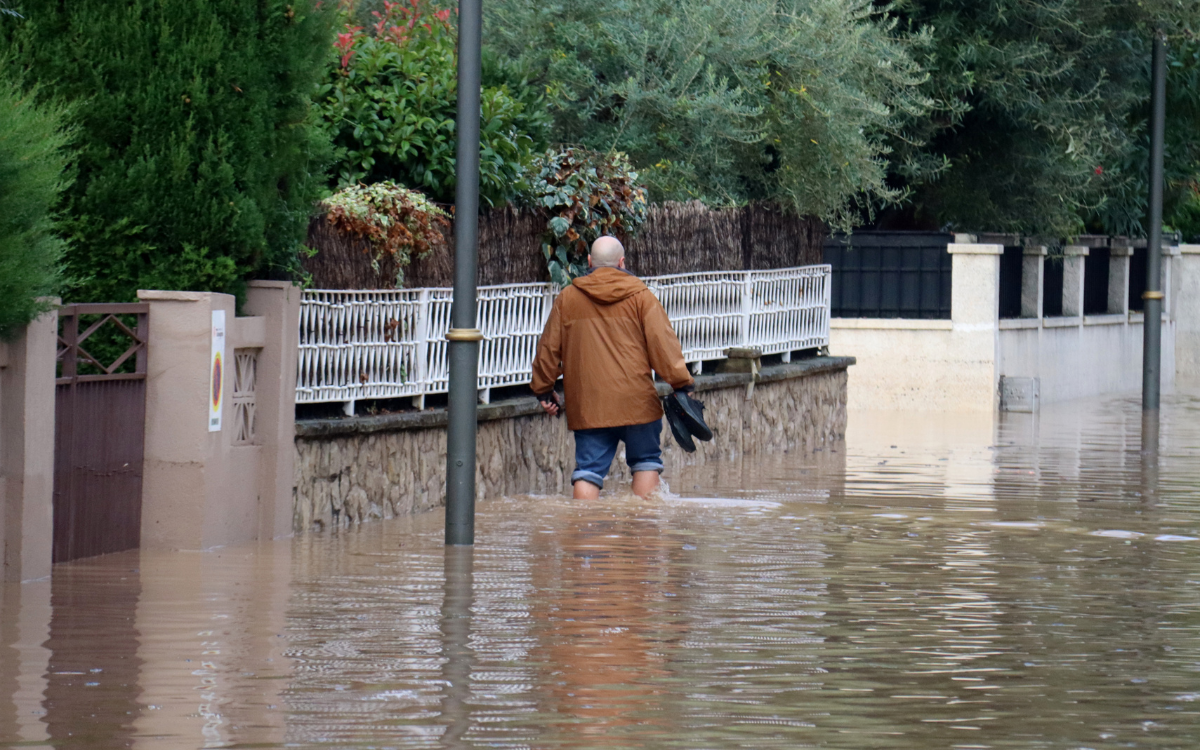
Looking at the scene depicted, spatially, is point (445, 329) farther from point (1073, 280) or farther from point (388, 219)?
point (1073, 280)

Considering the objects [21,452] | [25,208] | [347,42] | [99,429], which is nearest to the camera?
[25,208]

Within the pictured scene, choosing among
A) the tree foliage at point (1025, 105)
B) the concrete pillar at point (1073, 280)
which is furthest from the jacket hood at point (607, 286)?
the concrete pillar at point (1073, 280)

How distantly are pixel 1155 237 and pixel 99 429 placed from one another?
1678 centimetres

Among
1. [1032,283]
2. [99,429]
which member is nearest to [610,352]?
[99,429]

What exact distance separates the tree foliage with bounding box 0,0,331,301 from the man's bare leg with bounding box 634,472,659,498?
317 centimetres

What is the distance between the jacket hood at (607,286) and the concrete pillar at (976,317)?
1202cm

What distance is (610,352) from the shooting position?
11570 millimetres

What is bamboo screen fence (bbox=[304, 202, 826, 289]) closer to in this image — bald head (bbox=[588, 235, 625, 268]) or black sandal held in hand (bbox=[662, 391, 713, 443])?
bald head (bbox=[588, 235, 625, 268])

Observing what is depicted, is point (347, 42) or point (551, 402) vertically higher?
point (347, 42)

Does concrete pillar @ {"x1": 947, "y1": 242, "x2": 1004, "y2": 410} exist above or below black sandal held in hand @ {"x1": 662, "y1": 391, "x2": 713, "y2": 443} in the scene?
above

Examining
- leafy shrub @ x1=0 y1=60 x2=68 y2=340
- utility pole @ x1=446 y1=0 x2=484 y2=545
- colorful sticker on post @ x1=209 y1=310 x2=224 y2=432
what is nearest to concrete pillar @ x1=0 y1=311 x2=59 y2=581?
leafy shrub @ x1=0 y1=60 x2=68 y2=340

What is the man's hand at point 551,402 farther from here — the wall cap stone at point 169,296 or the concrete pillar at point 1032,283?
the concrete pillar at point 1032,283

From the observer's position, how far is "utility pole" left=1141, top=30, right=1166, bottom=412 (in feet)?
73.5

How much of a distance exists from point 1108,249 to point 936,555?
784 inches
